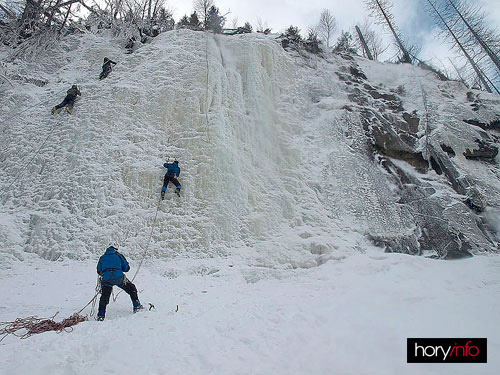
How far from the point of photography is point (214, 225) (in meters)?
8.39

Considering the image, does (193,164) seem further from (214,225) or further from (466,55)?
(466,55)

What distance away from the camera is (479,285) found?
6.17 metres

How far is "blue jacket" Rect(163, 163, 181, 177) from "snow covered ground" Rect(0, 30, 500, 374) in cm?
43

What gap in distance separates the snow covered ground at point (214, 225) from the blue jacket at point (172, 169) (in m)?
0.43

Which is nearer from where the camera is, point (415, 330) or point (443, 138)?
point (415, 330)

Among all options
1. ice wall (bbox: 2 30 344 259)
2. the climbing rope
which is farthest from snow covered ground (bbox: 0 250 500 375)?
ice wall (bbox: 2 30 344 259)

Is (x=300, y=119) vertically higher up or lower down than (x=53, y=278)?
higher up

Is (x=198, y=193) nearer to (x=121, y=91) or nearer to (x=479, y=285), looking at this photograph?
(x=121, y=91)

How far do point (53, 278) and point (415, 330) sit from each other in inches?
275

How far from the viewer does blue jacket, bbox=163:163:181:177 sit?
882cm

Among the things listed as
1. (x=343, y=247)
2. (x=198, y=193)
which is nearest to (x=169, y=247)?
(x=198, y=193)

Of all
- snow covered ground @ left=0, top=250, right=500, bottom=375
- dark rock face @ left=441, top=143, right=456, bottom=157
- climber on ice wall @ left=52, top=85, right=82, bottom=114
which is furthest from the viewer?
dark rock face @ left=441, top=143, right=456, bottom=157

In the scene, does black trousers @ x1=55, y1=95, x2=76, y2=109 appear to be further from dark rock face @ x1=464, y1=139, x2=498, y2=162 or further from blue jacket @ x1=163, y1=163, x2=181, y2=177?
dark rock face @ x1=464, y1=139, x2=498, y2=162

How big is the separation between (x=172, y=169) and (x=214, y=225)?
2089mm
